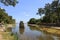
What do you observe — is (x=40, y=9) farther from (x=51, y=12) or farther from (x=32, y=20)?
(x=32, y=20)

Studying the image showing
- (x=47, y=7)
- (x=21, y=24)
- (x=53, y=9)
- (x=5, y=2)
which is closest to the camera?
(x=5, y=2)

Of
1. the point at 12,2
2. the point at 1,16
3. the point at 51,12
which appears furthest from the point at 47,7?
the point at 12,2

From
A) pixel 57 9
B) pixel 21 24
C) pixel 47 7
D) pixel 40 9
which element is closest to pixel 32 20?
pixel 40 9

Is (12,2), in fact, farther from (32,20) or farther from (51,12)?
(32,20)

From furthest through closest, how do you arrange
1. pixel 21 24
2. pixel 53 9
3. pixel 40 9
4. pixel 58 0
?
pixel 40 9 → pixel 53 9 → pixel 58 0 → pixel 21 24

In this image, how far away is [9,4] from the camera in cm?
2311

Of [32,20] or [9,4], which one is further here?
[32,20]

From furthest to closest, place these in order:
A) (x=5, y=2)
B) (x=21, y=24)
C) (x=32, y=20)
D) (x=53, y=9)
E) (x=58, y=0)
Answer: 1. (x=32, y=20)
2. (x=53, y=9)
3. (x=58, y=0)
4. (x=21, y=24)
5. (x=5, y=2)

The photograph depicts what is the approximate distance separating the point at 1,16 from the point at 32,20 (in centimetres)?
5971

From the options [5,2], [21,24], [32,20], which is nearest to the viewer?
[5,2]

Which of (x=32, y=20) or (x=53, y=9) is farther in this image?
(x=32, y=20)

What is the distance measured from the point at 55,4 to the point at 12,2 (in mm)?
56880

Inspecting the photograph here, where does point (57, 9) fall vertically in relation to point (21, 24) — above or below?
above

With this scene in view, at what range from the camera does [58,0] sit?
76.4 m
